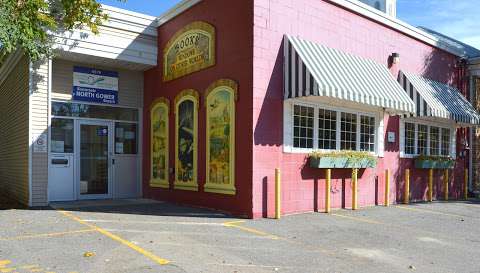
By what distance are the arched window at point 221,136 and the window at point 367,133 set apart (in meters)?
4.04

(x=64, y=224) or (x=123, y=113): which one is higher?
(x=123, y=113)

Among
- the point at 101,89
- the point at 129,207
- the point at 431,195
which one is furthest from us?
the point at 431,195

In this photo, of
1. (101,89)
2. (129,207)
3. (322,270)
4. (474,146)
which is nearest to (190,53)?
(101,89)

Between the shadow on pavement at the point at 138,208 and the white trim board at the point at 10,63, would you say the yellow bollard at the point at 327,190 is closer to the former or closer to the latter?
the shadow on pavement at the point at 138,208

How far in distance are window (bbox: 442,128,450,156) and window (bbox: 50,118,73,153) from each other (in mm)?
12210

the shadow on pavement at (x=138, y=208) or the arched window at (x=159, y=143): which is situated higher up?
the arched window at (x=159, y=143)

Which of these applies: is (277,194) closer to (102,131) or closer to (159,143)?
(159,143)

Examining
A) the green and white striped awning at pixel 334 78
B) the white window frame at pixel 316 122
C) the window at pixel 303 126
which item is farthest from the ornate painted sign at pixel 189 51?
the window at pixel 303 126

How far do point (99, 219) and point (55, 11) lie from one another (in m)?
5.76

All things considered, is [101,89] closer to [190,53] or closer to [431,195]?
[190,53]

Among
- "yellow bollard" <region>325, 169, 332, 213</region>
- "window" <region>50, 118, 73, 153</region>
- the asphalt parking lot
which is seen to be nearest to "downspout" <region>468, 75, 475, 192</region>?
the asphalt parking lot

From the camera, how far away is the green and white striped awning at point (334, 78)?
9547 millimetres

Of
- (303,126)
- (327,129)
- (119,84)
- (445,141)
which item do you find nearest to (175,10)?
(119,84)

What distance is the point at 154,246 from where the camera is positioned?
22.5ft
